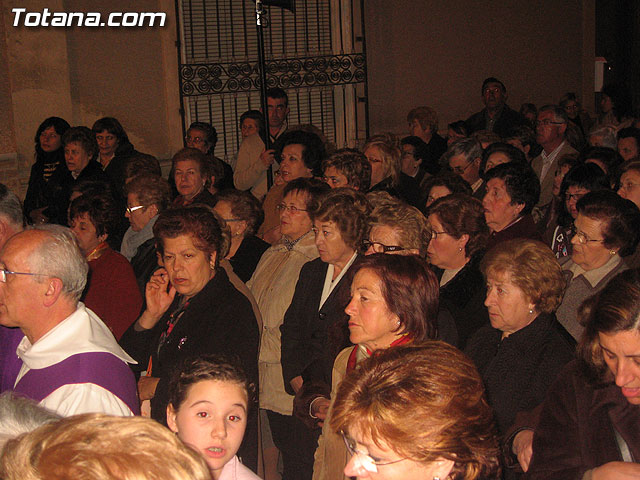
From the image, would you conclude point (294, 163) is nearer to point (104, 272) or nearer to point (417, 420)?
point (104, 272)

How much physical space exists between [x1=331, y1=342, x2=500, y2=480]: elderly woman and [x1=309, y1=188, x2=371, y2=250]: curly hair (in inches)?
75.2

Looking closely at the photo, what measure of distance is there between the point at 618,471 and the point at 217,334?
1.84m

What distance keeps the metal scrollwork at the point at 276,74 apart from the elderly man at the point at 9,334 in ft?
21.0

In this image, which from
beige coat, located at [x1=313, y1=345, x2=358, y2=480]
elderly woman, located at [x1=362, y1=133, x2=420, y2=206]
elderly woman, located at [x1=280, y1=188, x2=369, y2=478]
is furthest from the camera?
elderly woman, located at [x1=362, y1=133, x2=420, y2=206]

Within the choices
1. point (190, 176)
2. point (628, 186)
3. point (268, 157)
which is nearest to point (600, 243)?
point (628, 186)

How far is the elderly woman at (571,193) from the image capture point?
488 centimetres

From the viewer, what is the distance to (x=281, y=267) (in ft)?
14.5

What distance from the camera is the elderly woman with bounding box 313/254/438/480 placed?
2.86m

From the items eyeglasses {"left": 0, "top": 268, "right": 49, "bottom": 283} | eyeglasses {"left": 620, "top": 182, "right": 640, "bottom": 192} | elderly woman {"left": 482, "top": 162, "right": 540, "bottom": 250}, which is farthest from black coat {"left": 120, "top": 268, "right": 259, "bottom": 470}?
eyeglasses {"left": 620, "top": 182, "right": 640, "bottom": 192}

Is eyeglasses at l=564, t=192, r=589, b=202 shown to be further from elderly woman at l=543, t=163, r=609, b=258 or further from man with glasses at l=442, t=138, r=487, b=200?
man with glasses at l=442, t=138, r=487, b=200

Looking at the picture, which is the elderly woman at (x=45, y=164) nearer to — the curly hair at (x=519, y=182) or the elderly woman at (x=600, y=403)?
the curly hair at (x=519, y=182)

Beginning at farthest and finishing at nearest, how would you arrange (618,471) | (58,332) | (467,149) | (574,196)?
(467,149) < (574,196) < (58,332) < (618,471)

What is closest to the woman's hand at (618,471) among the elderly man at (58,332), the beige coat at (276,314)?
the elderly man at (58,332)

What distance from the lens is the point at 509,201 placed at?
4848mm
